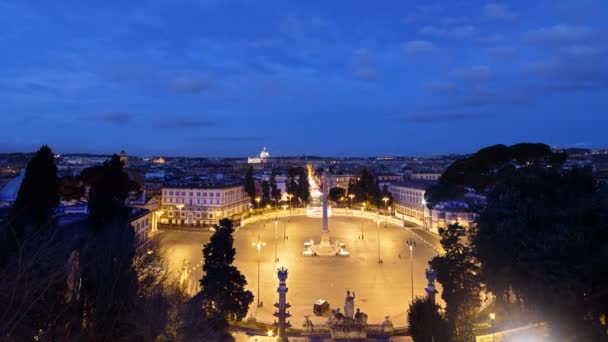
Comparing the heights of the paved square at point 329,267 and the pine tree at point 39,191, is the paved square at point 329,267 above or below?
below

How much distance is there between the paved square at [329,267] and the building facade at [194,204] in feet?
33.0

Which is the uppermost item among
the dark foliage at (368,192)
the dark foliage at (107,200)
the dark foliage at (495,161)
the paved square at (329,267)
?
the dark foliage at (495,161)

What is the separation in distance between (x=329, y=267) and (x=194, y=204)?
29.1 meters

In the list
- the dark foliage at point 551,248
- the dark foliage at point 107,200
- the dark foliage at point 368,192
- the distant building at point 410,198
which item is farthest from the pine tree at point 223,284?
the dark foliage at point 368,192

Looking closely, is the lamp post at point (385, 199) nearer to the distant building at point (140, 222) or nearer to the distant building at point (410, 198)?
the distant building at point (410, 198)

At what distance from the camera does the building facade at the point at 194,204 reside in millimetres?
50906

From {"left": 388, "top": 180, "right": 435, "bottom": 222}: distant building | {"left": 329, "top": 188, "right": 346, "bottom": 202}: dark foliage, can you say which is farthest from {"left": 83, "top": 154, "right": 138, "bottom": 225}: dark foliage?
{"left": 329, "top": 188, "right": 346, "bottom": 202}: dark foliage

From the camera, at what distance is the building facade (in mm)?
50906

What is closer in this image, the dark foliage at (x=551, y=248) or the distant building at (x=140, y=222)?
the dark foliage at (x=551, y=248)

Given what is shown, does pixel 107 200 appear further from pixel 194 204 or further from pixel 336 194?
pixel 336 194

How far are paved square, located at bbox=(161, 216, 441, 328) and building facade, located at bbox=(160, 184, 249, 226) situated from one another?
10.1 metres

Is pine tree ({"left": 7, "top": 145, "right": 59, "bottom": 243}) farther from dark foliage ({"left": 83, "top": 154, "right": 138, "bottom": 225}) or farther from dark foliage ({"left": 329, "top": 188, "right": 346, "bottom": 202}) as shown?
dark foliage ({"left": 329, "top": 188, "right": 346, "bottom": 202})

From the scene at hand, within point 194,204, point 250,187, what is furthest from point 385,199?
point 194,204

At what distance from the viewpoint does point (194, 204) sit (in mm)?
51219
